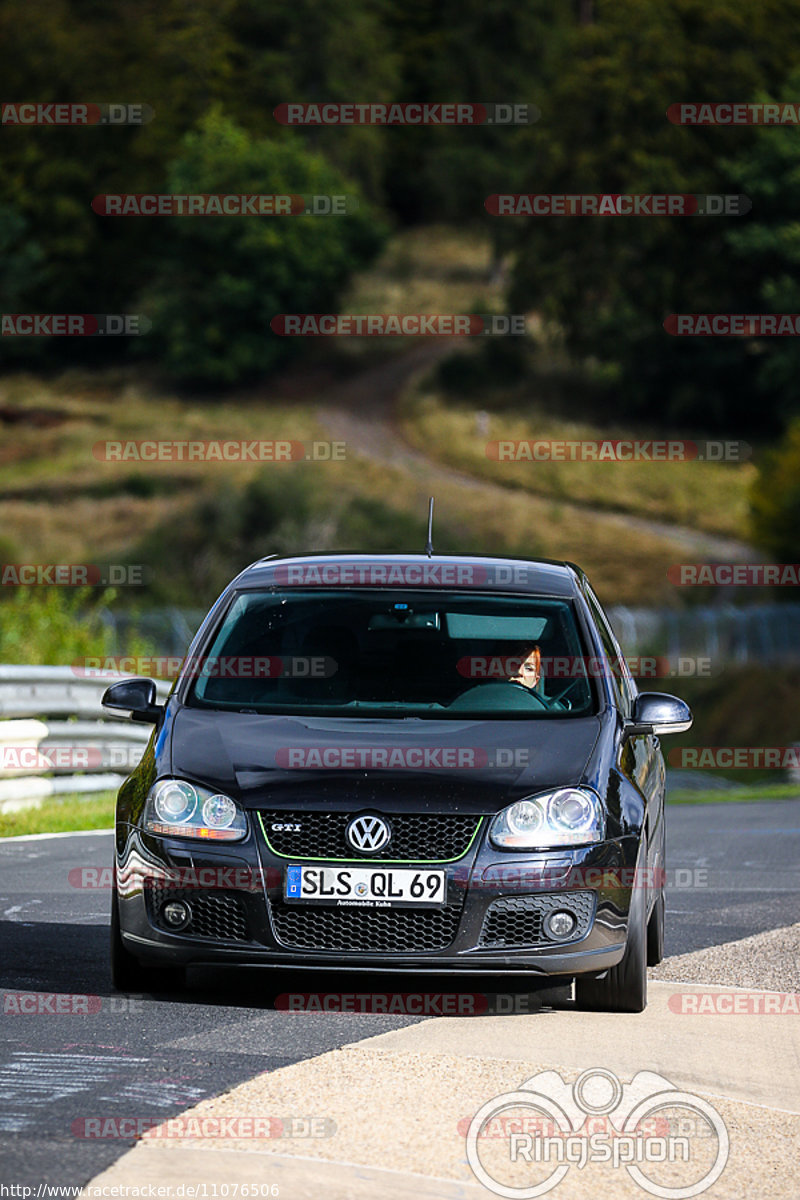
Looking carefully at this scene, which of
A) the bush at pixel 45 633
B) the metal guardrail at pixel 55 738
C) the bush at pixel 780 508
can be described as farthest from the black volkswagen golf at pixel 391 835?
the bush at pixel 780 508

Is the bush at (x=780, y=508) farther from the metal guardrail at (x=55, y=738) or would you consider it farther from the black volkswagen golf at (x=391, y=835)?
the black volkswagen golf at (x=391, y=835)

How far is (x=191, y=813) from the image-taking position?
22.5 ft

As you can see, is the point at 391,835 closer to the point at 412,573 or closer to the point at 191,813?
the point at 191,813

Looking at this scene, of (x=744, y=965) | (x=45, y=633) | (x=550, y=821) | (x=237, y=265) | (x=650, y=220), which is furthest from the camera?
(x=237, y=265)

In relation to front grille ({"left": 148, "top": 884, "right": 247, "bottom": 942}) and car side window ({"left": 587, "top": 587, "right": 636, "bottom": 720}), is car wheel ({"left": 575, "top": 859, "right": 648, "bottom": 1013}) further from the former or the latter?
front grille ({"left": 148, "top": 884, "right": 247, "bottom": 942})

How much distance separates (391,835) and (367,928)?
1.07 feet

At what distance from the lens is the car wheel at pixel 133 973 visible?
714 centimetres

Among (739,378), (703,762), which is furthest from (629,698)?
(739,378)

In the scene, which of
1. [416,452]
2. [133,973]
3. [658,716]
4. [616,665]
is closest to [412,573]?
[616,665]

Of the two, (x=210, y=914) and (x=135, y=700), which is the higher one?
(x=135, y=700)

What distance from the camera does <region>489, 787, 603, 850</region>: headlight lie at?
265 inches

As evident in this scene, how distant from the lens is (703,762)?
125 feet

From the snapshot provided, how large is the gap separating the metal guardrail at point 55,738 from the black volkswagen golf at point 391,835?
22.0 feet

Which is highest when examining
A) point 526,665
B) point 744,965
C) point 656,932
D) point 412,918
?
point 526,665
